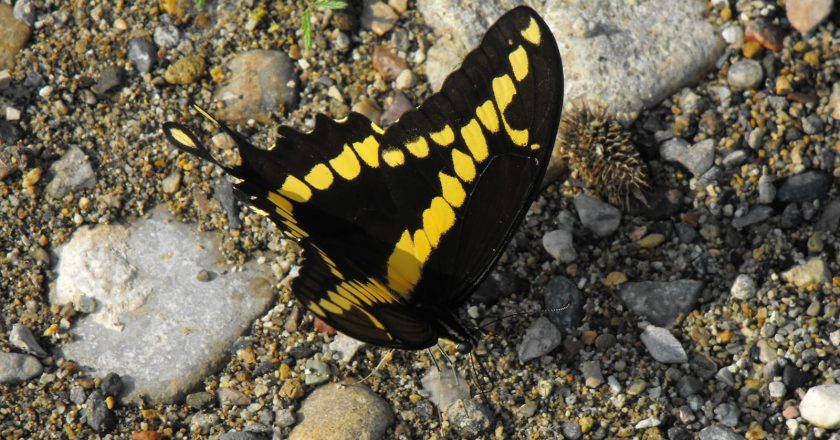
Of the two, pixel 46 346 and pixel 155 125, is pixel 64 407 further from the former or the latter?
pixel 155 125

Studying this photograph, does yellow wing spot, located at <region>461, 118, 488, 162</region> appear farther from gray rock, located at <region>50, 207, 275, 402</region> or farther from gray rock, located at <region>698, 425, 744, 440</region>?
gray rock, located at <region>698, 425, 744, 440</region>

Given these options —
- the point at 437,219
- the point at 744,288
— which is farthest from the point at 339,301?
the point at 744,288

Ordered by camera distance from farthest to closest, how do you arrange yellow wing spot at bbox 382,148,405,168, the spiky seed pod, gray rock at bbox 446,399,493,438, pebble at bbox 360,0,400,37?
1. pebble at bbox 360,0,400,37
2. the spiky seed pod
3. gray rock at bbox 446,399,493,438
4. yellow wing spot at bbox 382,148,405,168

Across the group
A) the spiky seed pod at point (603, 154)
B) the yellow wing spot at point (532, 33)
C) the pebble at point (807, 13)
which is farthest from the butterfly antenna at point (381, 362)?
the pebble at point (807, 13)

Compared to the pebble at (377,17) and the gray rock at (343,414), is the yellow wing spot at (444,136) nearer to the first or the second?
the gray rock at (343,414)

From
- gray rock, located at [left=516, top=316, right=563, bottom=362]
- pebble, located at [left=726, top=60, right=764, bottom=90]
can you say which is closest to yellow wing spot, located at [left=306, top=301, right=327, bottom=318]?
gray rock, located at [left=516, top=316, right=563, bottom=362]

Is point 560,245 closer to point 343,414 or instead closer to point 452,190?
point 452,190
